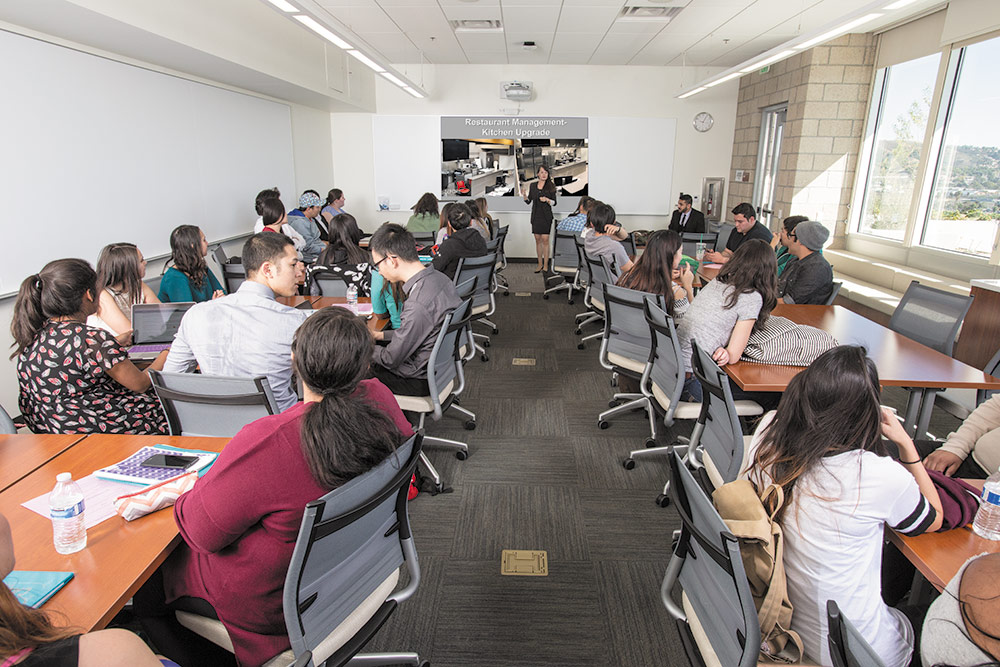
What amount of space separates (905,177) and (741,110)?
3335 mm

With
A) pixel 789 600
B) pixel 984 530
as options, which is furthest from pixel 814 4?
pixel 789 600

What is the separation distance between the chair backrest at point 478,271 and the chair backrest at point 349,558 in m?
2.97

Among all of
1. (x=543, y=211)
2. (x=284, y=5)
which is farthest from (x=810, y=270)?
(x=543, y=211)

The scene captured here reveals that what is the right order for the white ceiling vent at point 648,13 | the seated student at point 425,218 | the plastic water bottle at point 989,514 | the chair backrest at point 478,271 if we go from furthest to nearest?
the seated student at point 425,218 → the white ceiling vent at point 648,13 → the chair backrest at point 478,271 → the plastic water bottle at point 989,514

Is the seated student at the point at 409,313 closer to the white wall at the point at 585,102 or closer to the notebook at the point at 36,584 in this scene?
the notebook at the point at 36,584

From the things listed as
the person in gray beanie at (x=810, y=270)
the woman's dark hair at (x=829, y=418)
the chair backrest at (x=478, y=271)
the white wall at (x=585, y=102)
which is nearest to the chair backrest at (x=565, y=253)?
the chair backrest at (x=478, y=271)

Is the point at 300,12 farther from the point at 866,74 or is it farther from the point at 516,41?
the point at 866,74

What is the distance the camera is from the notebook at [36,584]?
1174mm

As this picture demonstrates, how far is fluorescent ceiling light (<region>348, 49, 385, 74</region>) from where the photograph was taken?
5.30 m

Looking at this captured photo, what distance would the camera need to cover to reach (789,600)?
53.2 inches

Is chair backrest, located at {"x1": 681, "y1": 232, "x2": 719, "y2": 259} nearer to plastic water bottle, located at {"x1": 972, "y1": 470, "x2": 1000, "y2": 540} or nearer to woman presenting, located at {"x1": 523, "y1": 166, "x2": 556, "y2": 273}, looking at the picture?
woman presenting, located at {"x1": 523, "y1": 166, "x2": 556, "y2": 273}

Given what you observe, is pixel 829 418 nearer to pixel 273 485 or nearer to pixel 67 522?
pixel 273 485

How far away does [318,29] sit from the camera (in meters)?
4.29

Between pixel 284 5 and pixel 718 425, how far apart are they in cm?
373
